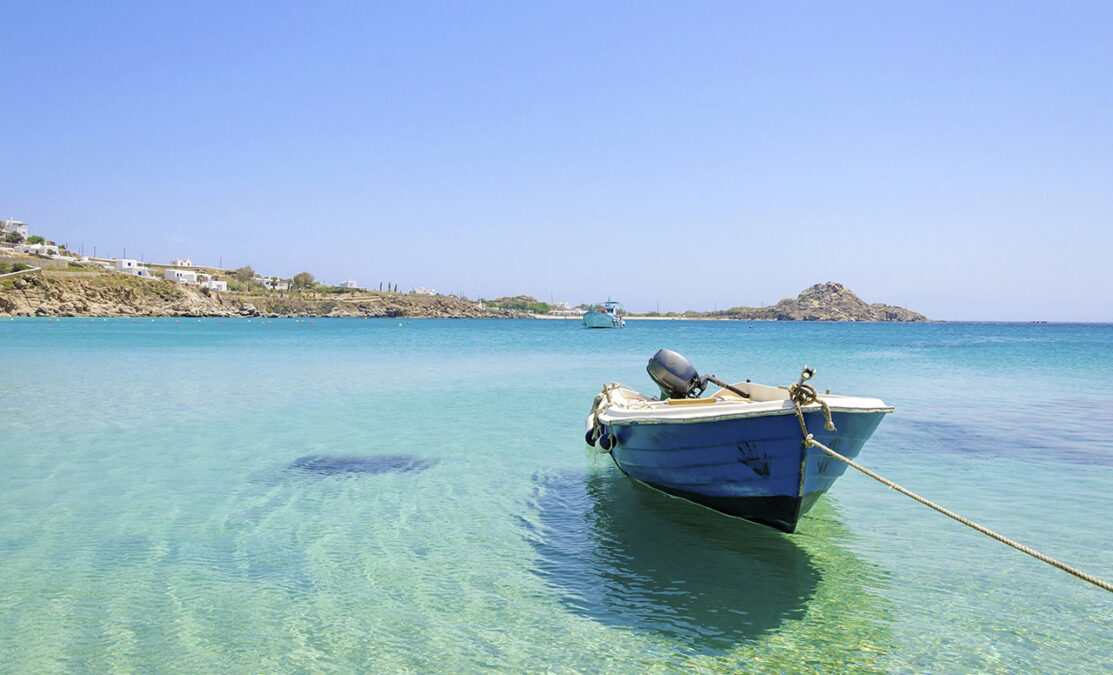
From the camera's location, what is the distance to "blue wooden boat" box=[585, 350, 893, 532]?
648cm

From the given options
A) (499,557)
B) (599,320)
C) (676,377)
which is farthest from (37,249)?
(499,557)

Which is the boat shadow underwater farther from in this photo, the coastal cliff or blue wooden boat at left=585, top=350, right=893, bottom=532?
the coastal cliff

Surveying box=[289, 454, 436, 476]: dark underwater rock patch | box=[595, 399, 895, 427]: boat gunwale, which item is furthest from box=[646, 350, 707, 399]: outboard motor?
box=[289, 454, 436, 476]: dark underwater rock patch

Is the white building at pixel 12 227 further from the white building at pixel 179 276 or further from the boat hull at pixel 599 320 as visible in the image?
the boat hull at pixel 599 320

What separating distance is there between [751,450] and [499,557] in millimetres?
2842

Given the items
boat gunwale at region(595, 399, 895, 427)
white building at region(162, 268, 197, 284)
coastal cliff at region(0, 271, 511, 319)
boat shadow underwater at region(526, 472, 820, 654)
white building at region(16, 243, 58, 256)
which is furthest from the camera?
white building at region(162, 268, 197, 284)

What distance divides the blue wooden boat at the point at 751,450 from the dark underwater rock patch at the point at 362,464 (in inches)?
175

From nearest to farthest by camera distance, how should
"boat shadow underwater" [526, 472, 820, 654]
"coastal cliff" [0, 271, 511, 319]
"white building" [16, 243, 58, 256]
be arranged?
"boat shadow underwater" [526, 472, 820, 654] → "coastal cliff" [0, 271, 511, 319] → "white building" [16, 243, 58, 256]

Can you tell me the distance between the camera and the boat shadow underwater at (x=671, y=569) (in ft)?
18.6

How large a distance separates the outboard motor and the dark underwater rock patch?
13.6 feet

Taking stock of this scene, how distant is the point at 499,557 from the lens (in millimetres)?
7145

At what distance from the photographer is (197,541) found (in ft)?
24.3

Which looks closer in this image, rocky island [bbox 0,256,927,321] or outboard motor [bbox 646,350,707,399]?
outboard motor [bbox 646,350,707,399]

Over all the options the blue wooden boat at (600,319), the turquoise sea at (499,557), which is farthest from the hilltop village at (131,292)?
the turquoise sea at (499,557)
